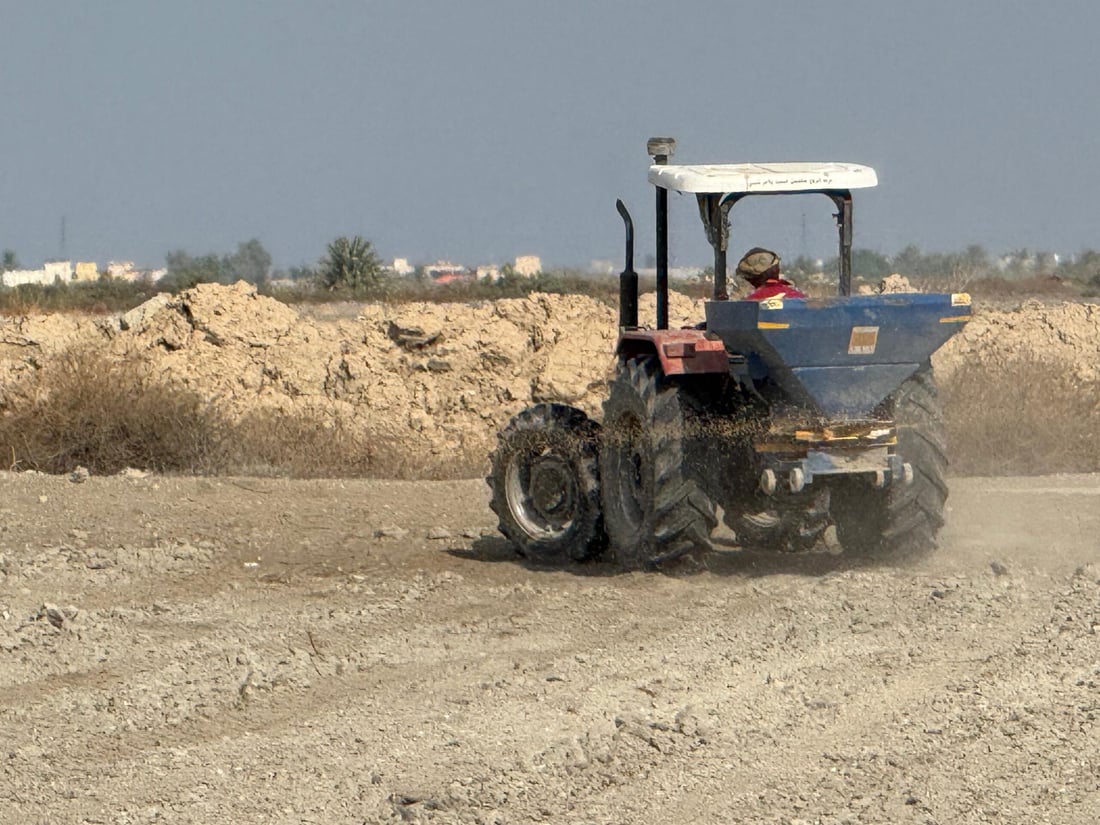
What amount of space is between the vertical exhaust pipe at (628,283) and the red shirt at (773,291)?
81 cm

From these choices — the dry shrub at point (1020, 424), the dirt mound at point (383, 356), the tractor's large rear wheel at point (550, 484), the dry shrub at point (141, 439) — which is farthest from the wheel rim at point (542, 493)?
the dirt mound at point (383, 356)

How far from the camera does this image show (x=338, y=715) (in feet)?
20.3

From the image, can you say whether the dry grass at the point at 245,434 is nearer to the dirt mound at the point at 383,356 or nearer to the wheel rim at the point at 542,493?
the dirt mound at the point at 383,356

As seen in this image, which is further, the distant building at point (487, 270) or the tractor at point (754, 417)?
the distant building at point (487, 270)

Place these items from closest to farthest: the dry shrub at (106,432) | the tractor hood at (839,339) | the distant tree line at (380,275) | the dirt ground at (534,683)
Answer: the dirt ground at (534,683)
the tractor hood at (839,339)
the dry shrub at (106,432)
the distant tree line at (380,275)

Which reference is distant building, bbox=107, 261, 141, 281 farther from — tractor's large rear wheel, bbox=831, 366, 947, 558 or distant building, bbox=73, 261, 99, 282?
tractor's large rear wheel, bbox=831, 366, 947, 558

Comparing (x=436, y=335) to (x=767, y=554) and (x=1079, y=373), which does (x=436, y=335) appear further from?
(x=767, y=554)

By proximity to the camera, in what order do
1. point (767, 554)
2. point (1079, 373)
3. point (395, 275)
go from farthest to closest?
point (395, 275)
point (1079, 373)
point (767, 554)

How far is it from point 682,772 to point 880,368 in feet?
11.6

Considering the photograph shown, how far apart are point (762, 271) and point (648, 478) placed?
1.29 m

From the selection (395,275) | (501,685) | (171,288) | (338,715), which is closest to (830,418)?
(501,685)

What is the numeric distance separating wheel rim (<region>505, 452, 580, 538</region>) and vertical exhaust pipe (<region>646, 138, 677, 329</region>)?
1.14m

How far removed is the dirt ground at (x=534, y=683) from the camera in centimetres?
517

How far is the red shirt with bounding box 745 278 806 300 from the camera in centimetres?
862
